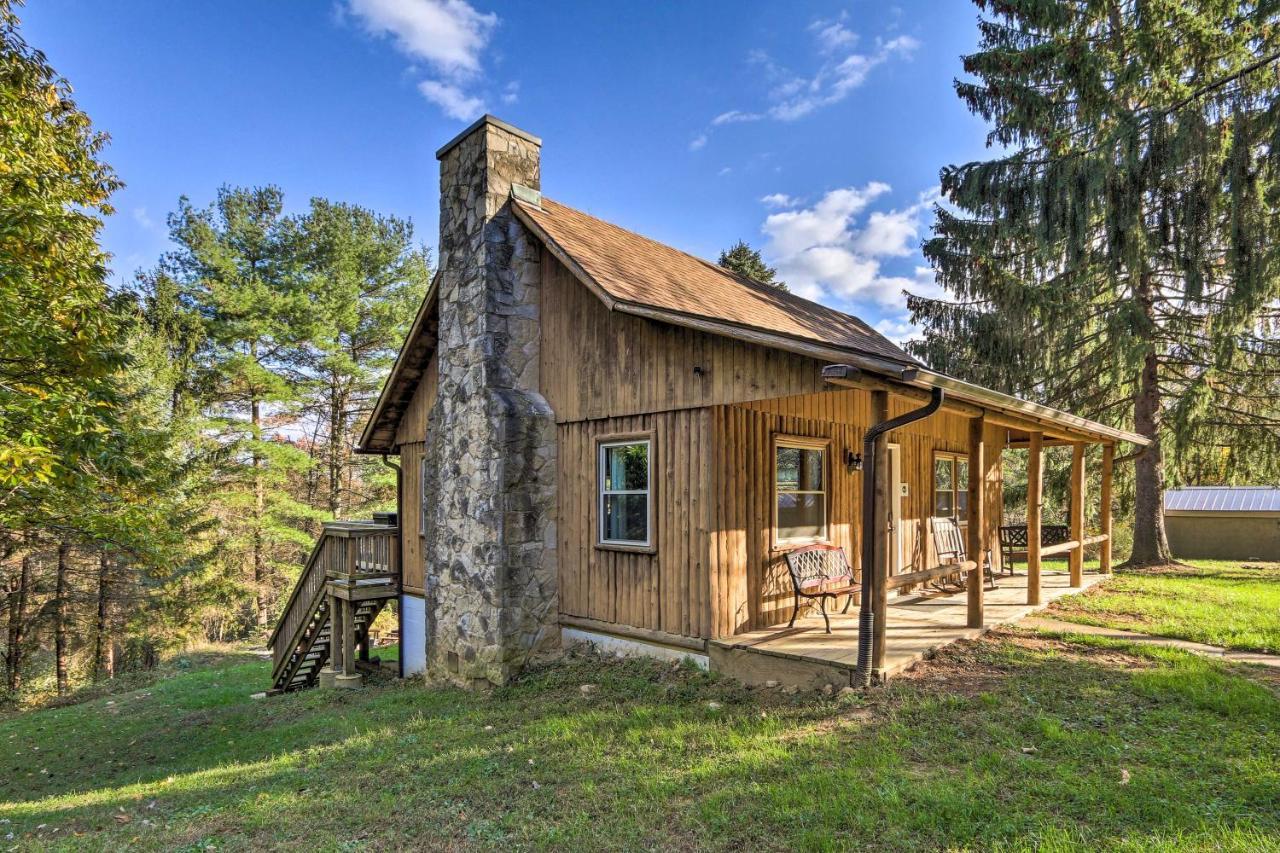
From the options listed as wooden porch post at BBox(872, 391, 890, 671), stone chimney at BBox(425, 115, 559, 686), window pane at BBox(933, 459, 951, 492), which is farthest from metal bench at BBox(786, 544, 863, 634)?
window pane at BBox(933, 459, 951, 492)

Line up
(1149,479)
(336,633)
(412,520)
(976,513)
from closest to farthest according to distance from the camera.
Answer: (976,513), (336,633), (412,520), (1149,479)

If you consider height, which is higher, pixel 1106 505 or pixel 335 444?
pixel 335 444

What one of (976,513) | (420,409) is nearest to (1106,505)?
(976,513)

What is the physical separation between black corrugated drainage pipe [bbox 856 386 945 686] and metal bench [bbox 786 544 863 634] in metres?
1.01

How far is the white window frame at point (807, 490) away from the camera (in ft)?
24.0

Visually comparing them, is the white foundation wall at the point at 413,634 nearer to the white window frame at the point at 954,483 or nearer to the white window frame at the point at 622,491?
the white window frame at the point at 622,491

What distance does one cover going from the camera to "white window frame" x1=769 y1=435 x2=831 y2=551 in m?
7.30

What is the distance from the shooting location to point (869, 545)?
557cm

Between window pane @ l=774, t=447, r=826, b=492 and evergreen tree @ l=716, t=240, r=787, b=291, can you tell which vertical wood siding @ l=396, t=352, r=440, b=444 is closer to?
window pane @ l=774, t=447, r=826, b=492

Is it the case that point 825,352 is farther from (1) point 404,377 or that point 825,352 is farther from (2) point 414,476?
(2) point 414,476

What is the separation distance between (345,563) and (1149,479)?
52.1 ft

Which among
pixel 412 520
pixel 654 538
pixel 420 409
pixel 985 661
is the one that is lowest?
pixel 985 661

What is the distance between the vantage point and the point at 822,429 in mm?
8039

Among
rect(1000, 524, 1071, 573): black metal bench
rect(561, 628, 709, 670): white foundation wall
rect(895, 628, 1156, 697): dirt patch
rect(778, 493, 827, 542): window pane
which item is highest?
rect(778, 493, 827, 542): window pane
